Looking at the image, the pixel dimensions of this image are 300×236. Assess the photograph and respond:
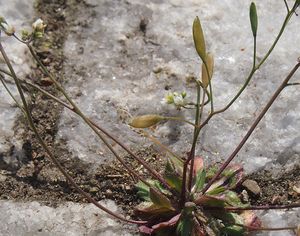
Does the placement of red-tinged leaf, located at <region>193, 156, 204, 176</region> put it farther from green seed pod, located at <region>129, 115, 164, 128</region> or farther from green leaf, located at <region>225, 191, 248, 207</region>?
green seed pod, located at <region>129, 115, 164, 128</region>

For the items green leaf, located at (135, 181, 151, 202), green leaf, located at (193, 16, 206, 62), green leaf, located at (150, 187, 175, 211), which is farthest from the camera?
green leaf, located at (135, 181, 151, 202)

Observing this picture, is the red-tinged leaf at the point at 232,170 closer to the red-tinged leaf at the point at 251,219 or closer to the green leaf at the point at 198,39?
the red-tinged leaf at the point at 251,219

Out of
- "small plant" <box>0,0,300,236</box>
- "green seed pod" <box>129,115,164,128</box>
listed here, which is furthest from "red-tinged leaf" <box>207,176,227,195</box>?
"green seed pod" <box>129,115,164,128</box>

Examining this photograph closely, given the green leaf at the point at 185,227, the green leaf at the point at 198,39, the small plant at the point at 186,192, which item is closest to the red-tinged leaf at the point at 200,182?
the small plant at the point at 186,192

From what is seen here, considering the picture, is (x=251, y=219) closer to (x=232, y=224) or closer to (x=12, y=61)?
(x=232, y=224)

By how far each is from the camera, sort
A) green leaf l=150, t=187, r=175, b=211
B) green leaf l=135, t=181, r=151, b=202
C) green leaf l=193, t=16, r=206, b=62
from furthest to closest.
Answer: green leaf l=135, t=181, r=151, b=202, green leaf l=150, t=187, r=175, b=211, green leaf l=193, t=16, r=206, b=62

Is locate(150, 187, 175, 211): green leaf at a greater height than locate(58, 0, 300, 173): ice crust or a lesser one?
lesser

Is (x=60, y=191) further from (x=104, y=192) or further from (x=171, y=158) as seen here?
(x=171, y=158)
